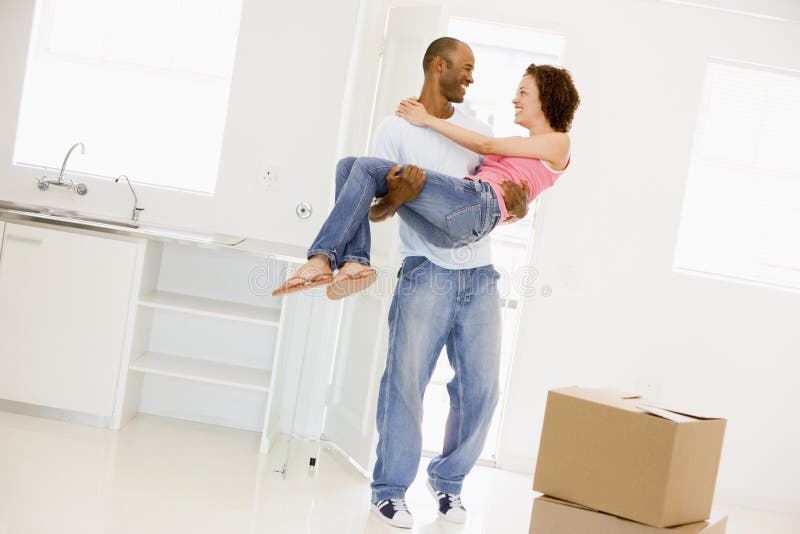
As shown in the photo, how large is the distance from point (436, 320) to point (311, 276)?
0.65 metres

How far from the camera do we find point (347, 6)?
3.96 metres

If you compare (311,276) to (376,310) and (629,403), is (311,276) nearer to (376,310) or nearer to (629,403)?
(629,403)

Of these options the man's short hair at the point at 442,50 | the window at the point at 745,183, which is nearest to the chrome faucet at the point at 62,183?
the man's short hair at the point at 442,50

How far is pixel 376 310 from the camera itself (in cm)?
352

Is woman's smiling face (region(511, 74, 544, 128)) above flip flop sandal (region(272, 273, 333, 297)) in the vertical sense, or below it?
above

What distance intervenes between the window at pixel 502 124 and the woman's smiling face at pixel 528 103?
1.19m

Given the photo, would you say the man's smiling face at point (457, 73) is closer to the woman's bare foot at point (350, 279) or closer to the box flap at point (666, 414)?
the woman's bare foot at point (350, 279)

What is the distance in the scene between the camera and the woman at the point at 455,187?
2447 mm

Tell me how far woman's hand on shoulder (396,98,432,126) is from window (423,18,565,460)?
52.5 inches

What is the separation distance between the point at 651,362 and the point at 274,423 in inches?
73.9

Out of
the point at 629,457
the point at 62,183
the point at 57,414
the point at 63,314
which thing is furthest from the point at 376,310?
the point at 629,457

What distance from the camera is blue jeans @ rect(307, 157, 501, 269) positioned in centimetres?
245

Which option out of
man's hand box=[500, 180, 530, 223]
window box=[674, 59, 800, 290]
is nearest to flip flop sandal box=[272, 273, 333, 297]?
man's hand box=[500, 180, 530, 223]

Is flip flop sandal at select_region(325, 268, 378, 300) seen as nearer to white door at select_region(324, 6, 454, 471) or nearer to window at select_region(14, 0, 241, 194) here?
white door at select_region(324, 6, 454, 471)
